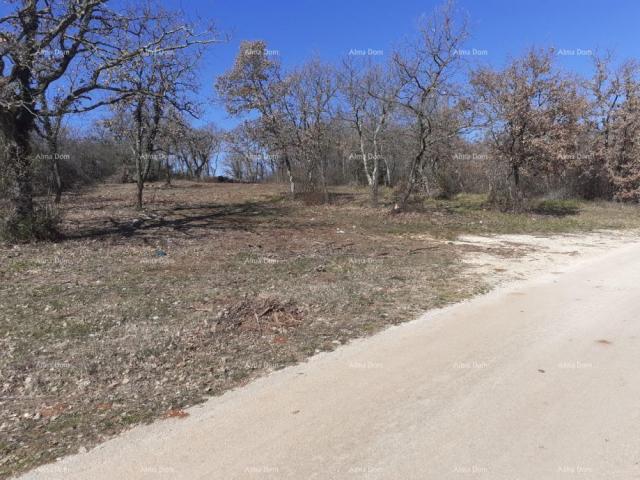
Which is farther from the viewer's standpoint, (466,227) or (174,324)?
(466,227)

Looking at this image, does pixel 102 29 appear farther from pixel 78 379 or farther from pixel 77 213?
pixel 78 379

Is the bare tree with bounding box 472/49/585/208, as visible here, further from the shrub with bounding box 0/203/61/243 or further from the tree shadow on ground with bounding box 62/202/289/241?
the shrub with bounding box 0/203/61/243

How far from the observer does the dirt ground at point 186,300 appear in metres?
3.63

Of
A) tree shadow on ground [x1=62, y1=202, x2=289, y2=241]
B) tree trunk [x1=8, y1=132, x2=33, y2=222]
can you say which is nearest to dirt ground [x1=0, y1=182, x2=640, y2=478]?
tree shadow on ground [x1=62, y1=202, x2=289, y2=241]

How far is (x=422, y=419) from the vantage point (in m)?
3.26

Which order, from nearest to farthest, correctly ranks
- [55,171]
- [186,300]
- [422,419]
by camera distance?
[422,419] → [186,300] → [55,171]

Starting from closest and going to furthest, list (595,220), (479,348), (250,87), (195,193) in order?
(479,348) → (595,220) → (250,87) → (195,193)

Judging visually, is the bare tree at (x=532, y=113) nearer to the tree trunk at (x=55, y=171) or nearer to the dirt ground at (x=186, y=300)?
the dirt ground at (x=186, y=300)

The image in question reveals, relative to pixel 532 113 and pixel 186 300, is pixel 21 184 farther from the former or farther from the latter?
pixel 532 113

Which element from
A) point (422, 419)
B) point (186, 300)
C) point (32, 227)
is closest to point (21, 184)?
point (32, 227)

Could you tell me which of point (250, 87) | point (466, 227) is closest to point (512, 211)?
point (466, 227)

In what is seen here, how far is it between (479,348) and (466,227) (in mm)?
11805

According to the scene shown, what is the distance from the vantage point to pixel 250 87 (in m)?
21.1

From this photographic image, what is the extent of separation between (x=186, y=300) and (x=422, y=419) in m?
4.01
